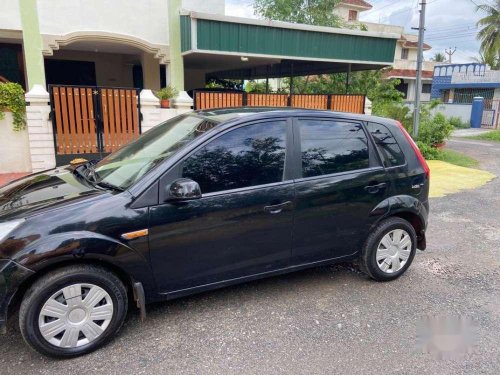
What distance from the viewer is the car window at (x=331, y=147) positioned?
345 cm

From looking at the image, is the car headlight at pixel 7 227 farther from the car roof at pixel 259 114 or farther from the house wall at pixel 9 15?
the house wall at pixel 9 15

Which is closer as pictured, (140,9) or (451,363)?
(451,363)

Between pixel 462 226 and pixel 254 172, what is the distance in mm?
4125

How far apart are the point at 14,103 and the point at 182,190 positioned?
22.6 feet

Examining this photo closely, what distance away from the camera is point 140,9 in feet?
32.0

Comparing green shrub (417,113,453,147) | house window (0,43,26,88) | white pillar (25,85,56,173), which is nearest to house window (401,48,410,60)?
green shrub (417,113,453,147)

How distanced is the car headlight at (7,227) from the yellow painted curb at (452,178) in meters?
7.15

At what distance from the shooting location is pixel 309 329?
3.14 meters

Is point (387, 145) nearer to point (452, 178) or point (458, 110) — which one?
point (452, 178)

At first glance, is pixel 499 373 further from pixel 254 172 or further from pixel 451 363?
pixel 254 172

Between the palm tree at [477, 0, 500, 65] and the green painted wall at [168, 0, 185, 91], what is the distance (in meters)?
31.4

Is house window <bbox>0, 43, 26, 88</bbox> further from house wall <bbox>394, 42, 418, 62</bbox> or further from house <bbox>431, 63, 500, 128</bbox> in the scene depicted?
house wall <bbox>394, 42, 418, 62</bbox>

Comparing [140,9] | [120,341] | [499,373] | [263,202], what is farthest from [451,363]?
[140,9]

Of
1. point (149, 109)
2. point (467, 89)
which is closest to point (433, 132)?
point (149, 109)
